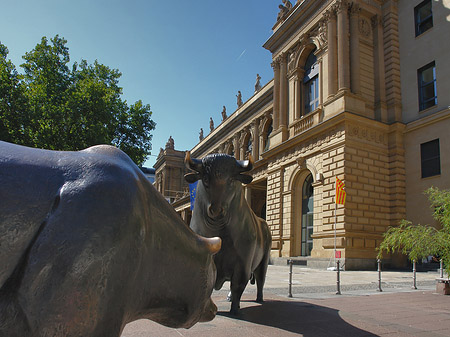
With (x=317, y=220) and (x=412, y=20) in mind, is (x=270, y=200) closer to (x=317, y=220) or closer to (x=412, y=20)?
(x=317, y=220)

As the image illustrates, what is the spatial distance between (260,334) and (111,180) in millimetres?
2921

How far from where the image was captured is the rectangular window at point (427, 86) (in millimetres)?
20234

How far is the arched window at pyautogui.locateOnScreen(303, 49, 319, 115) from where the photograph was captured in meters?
24.5

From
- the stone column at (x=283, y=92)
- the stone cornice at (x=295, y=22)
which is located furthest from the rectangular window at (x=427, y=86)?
the stone column at (x=283, y=92)

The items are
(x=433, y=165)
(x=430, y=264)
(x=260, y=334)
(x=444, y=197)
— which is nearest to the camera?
(x=260, y=334)

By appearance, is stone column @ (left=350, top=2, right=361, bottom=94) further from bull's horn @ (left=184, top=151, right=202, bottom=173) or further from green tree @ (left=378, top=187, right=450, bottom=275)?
bull's horn @ (left=184, top=151, right=202, bottom=173)

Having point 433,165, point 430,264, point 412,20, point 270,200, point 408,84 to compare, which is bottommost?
point 430,264

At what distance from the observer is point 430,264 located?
58.1 ft

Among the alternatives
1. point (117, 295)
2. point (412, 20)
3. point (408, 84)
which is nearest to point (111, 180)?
point (117, 295)

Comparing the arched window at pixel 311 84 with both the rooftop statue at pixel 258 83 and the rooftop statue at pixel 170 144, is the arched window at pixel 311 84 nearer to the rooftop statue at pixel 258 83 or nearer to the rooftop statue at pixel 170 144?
the rooftop statue at pixel 258 83

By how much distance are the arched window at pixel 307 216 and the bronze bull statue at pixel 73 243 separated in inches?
874

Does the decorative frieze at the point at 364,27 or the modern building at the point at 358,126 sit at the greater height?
the decorative frieze at the point at 364,27

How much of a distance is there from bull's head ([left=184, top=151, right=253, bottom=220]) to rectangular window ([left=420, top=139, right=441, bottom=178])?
749 inches

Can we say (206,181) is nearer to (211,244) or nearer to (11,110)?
(211,244)
